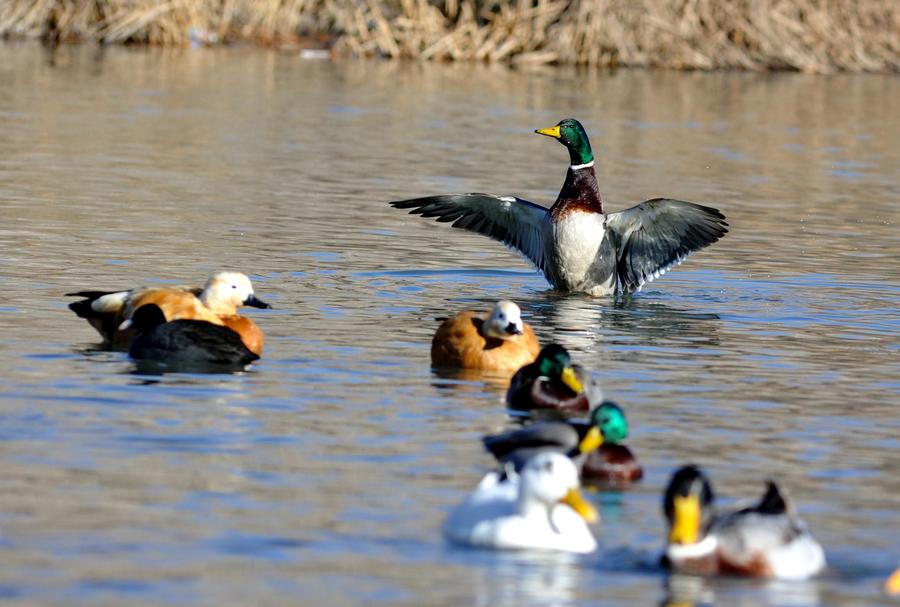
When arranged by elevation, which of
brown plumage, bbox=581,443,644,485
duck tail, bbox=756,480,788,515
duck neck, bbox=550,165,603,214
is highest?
duck neck, bbox=550,165,603,214

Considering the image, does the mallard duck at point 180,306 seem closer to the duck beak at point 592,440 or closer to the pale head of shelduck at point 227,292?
the pale head of shelduck at point 227,292

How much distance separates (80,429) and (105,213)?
Result: 26.4 ft

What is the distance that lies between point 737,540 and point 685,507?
24 cm

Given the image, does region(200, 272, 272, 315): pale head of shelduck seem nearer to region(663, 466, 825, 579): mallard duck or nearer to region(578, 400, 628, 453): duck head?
region(578, 400, 628, 453): duck head

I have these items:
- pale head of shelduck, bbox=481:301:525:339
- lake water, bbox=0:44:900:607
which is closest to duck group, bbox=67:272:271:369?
lake water, bbox=0:44:900:607

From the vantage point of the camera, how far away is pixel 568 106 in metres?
27.6

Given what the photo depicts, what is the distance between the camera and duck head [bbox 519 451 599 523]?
654 centimetres

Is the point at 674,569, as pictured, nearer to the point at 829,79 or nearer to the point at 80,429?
the point at 80,429

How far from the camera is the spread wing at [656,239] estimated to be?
13797 millimetres

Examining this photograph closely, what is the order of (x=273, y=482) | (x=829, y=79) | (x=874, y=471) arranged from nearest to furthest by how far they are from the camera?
(x=273, y=482), (x=874, y=471), (x=829, y=79)

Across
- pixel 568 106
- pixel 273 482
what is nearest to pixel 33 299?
pixel 273 482

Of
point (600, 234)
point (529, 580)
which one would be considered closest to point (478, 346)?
point (529, 580)

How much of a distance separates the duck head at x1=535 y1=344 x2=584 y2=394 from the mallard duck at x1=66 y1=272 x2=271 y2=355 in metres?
1.77

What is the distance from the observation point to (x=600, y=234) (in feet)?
45.4
